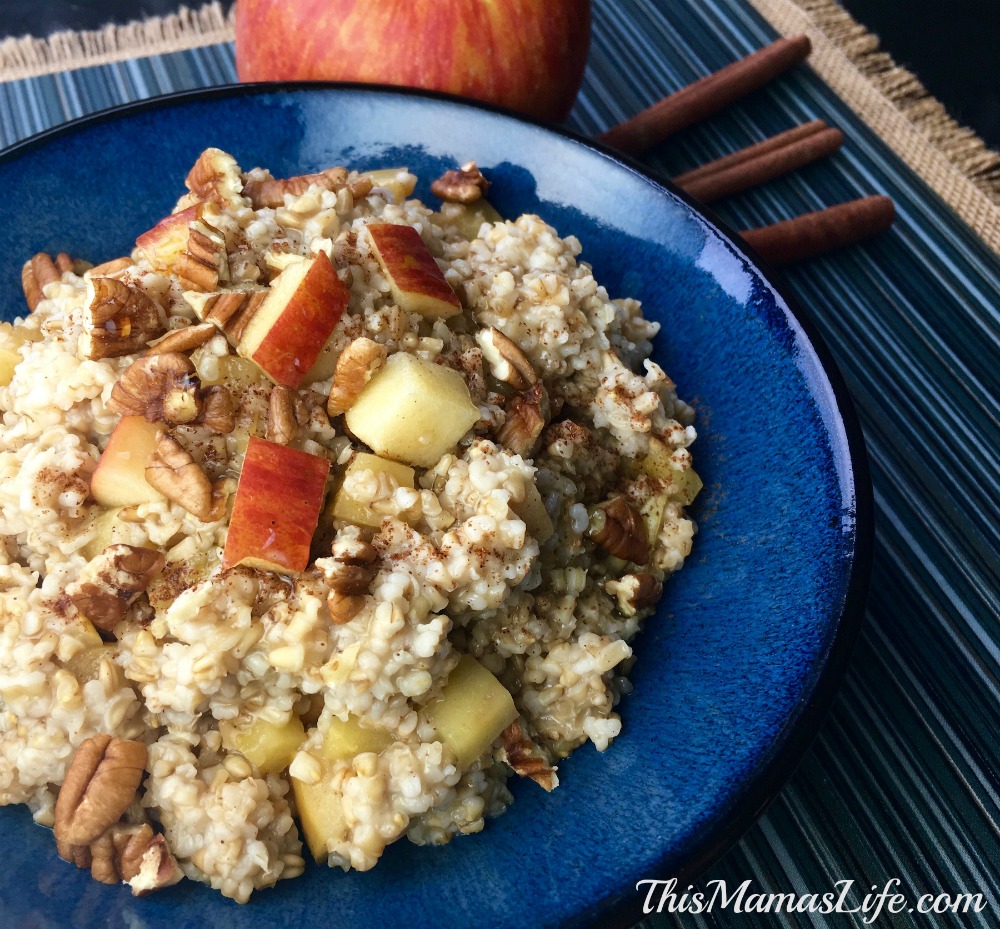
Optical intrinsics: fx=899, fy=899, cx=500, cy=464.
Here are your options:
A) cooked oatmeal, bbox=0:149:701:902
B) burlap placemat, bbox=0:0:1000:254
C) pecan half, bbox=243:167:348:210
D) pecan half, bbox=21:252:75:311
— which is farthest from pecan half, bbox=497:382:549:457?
burlap placemat, bbox=0:0:1000:254

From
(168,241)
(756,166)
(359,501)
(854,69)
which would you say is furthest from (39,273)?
(854,69)

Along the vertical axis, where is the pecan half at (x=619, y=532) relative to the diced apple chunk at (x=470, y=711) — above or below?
above

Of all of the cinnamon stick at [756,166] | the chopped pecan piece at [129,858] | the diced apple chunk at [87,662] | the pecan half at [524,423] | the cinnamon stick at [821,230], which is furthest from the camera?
the cinnamon stick at [756,166]

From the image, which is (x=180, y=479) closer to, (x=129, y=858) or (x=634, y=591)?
(x=129, y=858)

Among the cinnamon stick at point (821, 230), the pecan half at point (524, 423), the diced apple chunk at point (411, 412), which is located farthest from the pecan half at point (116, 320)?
the cinnamon stick at point (821, 230)

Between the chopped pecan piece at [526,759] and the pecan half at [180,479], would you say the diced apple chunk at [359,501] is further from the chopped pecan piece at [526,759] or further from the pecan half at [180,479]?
the chopped pecan piece at [526,759]

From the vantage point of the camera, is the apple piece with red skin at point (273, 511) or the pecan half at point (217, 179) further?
the pecan half at point (217, 179)

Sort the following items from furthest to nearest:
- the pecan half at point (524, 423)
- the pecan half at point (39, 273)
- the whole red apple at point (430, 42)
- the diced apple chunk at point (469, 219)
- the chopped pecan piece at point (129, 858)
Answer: the whole red apple at point (430, 42) → the diced apple chunk at point (469, 219) → the pecan half at point (39, 273) → the pecan half at point (524, 423) → the chopped pecan piece at point (129, 858)
